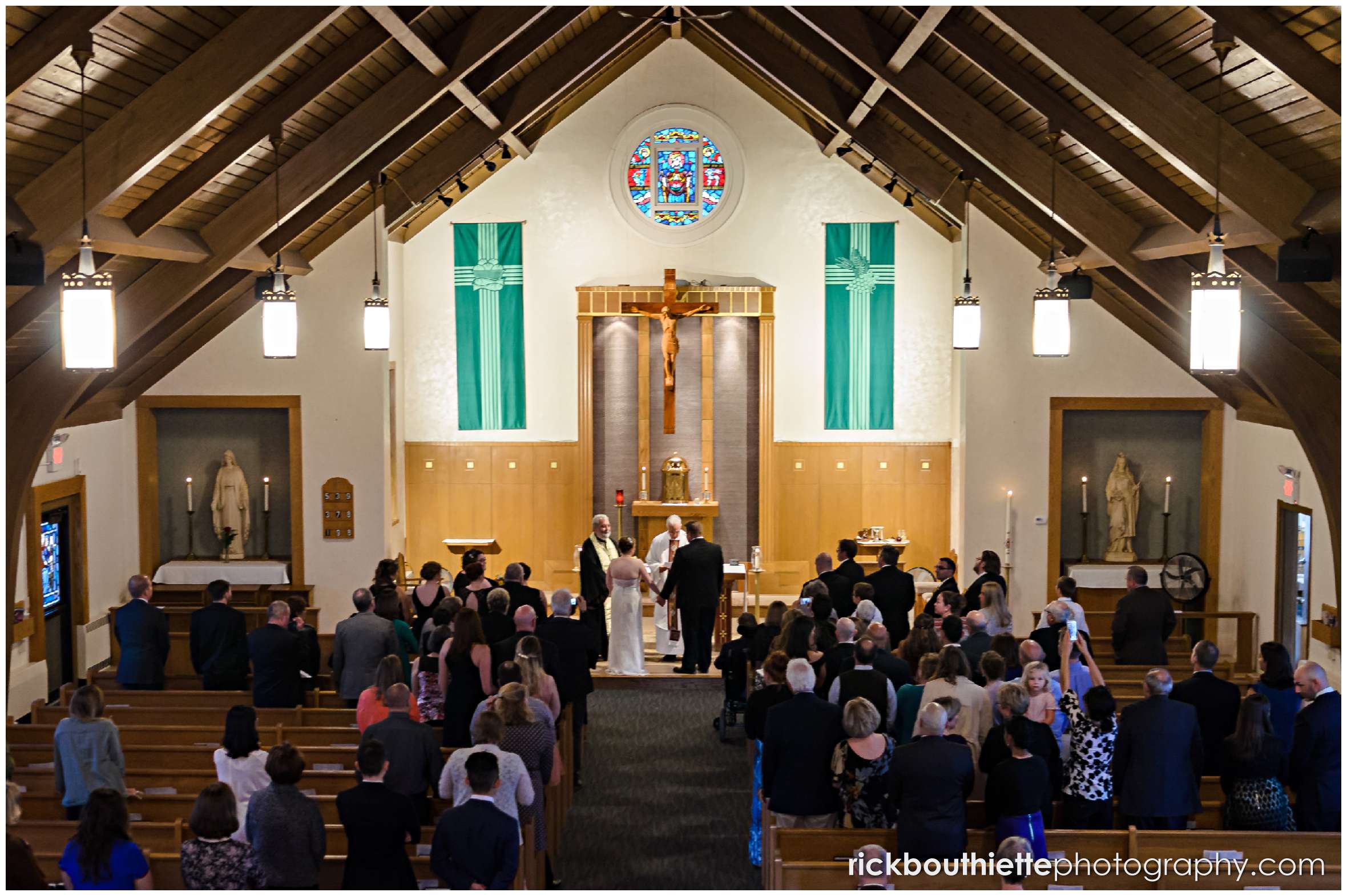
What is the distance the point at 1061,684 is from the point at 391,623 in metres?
4.47

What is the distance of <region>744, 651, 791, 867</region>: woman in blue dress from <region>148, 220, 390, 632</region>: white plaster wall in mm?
7582

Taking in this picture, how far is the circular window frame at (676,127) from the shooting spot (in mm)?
16156

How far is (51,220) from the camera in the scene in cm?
770

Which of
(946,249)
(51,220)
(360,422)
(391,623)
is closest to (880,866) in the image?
(391,623)

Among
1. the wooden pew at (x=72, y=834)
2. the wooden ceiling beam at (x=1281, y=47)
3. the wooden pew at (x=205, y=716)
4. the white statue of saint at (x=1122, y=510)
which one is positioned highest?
the wooden ceiling beam at (x=1281, y=47)

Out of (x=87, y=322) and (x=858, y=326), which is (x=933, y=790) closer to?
(x=87, y=322)

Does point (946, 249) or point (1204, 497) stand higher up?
point (946, 249)

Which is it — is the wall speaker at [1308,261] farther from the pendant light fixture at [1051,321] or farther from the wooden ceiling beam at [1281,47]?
the pendant light fixture at [1051,321]

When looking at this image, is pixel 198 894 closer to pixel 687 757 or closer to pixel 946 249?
pixel 687 757

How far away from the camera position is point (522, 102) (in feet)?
44.2

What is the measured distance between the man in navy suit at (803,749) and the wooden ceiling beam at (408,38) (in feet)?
17.6

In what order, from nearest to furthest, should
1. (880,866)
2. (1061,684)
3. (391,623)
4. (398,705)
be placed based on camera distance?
(880,866)
(398,705)
(1061,684)
(391,623)

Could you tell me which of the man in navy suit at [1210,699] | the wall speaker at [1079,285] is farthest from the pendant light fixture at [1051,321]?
the man in navy suit at [1210,699]

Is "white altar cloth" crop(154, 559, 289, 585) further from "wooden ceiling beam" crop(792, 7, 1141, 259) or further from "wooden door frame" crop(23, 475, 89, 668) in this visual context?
"wooden ceiling beam" crop(792, 7, 1141, 259)
